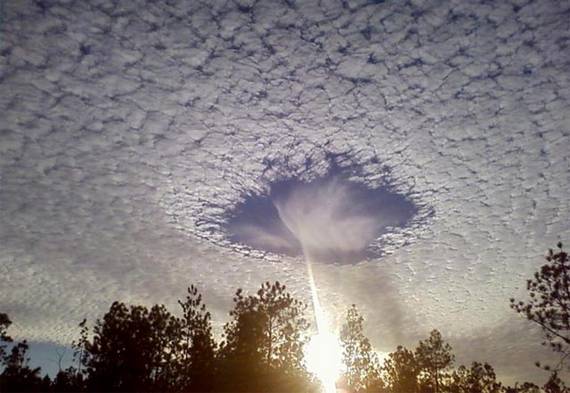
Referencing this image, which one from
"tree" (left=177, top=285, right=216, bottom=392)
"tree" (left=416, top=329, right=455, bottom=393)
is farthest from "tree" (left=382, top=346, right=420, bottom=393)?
"tree" (left=177, top=285, right=216, bottom=392)

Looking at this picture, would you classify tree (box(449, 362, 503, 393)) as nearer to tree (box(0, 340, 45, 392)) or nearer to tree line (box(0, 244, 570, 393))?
tree line (box(0, 244, 570, 393))

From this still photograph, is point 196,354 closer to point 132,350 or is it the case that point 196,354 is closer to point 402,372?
point 132,350

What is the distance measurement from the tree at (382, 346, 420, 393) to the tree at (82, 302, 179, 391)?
1237 inches

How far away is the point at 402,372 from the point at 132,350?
119 ft

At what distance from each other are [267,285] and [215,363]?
9.04m

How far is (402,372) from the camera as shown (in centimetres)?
5106

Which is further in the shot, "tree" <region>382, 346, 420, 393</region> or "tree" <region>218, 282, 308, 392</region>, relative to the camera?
"tree" <region>382, 346, 420, 393</region>

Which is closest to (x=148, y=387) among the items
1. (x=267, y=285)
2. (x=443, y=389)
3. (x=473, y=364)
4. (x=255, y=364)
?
(x=255, y=364)

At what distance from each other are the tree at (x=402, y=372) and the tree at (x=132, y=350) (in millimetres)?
31424

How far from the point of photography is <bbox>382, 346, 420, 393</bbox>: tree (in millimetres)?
50531

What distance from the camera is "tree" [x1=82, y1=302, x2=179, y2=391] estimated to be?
32.8 metres

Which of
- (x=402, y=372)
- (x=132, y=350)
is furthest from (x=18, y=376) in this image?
(x=402, y=372)

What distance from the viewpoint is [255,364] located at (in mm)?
32250

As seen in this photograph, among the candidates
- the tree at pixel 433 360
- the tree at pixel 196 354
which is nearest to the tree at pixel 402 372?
the tree at pixel 433 360
